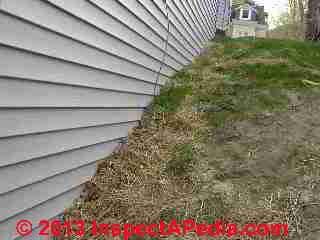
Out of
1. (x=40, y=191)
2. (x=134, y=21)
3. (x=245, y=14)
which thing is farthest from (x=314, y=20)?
(x=245, y=14)

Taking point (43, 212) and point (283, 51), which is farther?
point (283, 51)

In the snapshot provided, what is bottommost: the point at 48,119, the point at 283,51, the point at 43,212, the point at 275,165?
the point at 43,212

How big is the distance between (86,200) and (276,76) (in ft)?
14.7

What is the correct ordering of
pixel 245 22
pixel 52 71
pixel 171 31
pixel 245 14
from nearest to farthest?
pixel 52 71 < pixel 171 31 < pixel 245 22 < pixel 245 14

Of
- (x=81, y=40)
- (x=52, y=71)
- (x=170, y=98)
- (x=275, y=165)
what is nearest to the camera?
(x=52, y=71)

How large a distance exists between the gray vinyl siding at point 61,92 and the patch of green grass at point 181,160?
701 millimetres

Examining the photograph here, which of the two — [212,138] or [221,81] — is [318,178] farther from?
[221,81]

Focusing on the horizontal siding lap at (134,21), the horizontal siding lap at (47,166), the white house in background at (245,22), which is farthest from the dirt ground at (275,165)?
the white house in background at (245,22)

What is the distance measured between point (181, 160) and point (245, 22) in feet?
102

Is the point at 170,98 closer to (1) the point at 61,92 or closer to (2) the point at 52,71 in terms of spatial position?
(1) the point at 61,92

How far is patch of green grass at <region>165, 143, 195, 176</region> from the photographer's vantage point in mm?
3805

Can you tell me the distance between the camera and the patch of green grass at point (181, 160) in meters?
3.80

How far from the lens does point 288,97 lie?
5461mm

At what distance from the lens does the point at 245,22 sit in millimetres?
32375
